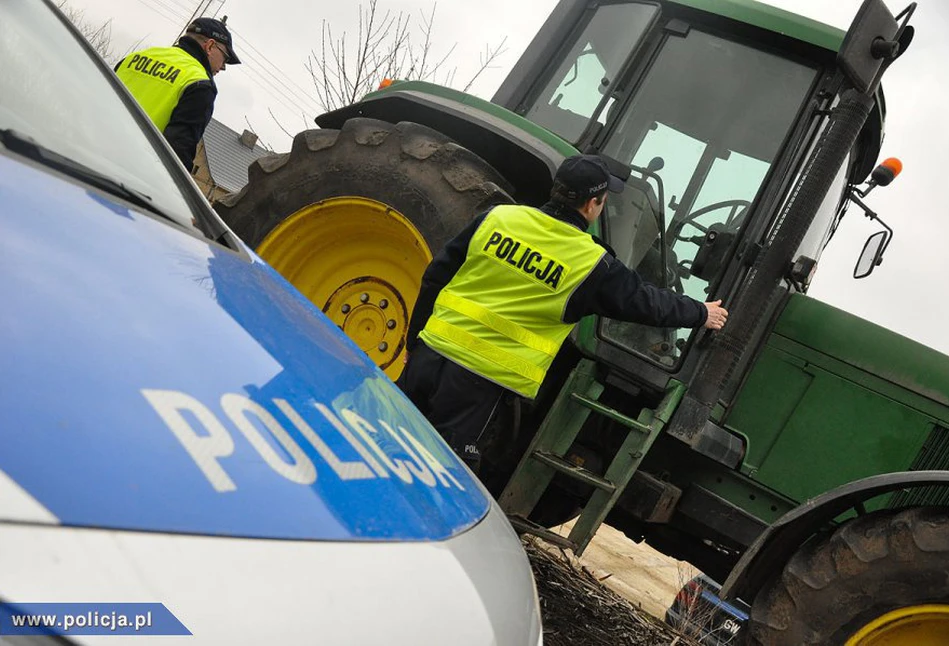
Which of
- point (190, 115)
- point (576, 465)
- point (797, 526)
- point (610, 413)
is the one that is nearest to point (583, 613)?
point (576, 465)

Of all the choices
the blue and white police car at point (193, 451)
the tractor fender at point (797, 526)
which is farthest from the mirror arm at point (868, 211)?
the blue and white police car at point (193, 451)

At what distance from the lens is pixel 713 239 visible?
155 inches

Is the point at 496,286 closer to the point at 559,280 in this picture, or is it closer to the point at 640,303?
the point at 559,280

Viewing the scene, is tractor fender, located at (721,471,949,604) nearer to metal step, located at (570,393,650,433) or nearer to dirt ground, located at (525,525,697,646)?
metal step, located at (570,393,650,433)

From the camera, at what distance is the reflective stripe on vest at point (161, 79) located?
14.4 ft

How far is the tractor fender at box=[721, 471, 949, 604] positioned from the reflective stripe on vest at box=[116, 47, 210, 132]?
3257 mm

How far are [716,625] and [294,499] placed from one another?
17.2 ft

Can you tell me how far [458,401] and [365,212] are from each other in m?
1.12

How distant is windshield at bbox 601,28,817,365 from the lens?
13.0 feet

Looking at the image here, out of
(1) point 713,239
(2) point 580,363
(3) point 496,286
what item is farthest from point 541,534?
(1) point 713,239

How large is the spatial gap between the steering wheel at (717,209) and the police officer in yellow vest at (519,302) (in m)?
0.61

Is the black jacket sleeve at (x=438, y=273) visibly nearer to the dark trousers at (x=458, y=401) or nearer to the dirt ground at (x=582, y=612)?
the dark trousers at (x=458, y=401)

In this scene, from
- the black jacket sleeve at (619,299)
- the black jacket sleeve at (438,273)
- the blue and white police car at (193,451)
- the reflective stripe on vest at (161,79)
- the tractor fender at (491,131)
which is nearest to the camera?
the blue and white police car at (193,451)

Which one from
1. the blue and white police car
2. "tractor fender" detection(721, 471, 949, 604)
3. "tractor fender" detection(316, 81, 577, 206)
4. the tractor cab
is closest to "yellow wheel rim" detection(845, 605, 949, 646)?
"tractor fender" detection(721, 471, 949, 604)
